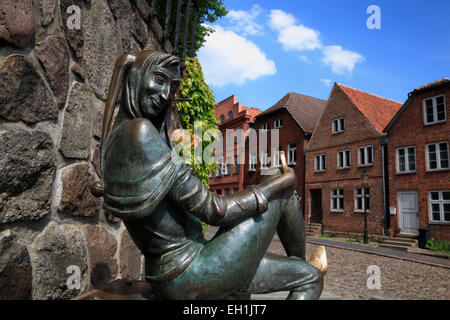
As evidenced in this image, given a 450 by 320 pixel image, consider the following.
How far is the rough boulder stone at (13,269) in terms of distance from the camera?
131 centimetres

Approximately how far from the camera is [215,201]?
1458mm

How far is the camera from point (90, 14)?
2055 mm

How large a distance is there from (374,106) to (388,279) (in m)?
14.5

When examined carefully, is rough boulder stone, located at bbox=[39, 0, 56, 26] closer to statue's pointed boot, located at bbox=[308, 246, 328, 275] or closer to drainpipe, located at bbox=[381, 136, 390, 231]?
statue's pointed boot, located at bbox=[308, 246, 328, 275]

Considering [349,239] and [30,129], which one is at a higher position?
[30,129]

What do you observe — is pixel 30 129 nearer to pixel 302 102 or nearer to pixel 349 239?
pixel 349 239

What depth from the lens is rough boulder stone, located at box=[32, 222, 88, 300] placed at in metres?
1.53

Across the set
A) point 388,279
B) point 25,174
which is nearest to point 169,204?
point 25,174

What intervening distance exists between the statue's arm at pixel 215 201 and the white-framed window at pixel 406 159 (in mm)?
15835

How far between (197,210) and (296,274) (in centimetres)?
69

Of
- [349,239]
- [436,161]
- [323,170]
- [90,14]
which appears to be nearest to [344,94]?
[323,170]

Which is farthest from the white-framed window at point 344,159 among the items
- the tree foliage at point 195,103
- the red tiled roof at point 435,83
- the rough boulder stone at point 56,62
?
the rough boulder stone at point 56,62
